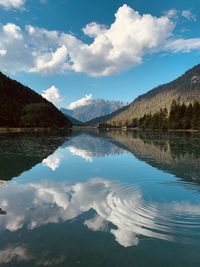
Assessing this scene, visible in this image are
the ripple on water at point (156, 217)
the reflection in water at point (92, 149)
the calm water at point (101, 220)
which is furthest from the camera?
the reflection in water at point (92, 149)

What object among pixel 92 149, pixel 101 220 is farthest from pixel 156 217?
pixel 92 149

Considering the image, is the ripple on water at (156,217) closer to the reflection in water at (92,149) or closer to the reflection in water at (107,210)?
the reflection in water at (107,210)

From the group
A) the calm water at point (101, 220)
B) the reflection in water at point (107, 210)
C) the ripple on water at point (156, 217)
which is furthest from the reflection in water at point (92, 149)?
the ripple on water at point (156, 217)

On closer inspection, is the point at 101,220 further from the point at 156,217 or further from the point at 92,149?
the point at 92,149

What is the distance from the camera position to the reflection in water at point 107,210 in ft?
49.9

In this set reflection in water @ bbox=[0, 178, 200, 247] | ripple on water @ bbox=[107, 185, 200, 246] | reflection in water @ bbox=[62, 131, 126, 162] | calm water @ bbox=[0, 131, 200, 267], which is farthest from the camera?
reflection in water @ bbox=[62, 131, 126, 162]

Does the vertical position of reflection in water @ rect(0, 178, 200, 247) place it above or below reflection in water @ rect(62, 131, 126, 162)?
above

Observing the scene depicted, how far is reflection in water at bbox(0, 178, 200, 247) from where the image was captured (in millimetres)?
15211

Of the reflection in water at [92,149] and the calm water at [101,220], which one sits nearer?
the calm water at [101,220]

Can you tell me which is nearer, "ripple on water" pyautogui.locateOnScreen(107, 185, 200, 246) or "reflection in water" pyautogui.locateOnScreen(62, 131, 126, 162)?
"ripple on water" pyautogui.locateOnScreen(107, 185, 200, 246)

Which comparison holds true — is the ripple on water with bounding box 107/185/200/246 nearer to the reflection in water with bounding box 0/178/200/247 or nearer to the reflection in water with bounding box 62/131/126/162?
the reflection in water with bounding box 0/178/200/247

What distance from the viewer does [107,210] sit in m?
18.8

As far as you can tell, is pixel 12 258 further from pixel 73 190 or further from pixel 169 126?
pixel 169 126

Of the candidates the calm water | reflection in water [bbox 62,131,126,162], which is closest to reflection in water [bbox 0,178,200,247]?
the calm water
